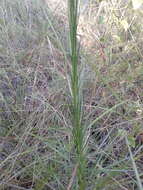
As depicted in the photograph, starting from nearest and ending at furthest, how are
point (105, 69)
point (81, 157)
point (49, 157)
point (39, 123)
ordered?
point (81, 157)
point (49, 157)
point (39, 123)
point (105, 69)

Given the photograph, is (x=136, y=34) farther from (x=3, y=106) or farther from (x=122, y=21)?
(x=3, y=106)

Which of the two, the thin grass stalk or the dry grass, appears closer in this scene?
the thin grass stalk

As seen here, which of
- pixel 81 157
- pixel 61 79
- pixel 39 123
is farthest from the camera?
pixel 61 79

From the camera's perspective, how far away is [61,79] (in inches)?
44.7

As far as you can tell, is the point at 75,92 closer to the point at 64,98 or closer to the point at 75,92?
the point at 75,92

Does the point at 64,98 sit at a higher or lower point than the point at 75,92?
lower

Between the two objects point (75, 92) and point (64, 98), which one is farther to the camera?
point (64, 98)

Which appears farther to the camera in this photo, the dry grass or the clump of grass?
the dry grass

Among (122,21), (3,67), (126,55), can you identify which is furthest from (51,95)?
(122,21)

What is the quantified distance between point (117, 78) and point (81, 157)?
1.95 ft

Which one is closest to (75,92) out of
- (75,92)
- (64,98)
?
(75,92)

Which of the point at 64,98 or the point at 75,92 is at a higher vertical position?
the point at 75,92

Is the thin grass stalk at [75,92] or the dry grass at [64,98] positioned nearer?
the thin grass stalk at [75,92]

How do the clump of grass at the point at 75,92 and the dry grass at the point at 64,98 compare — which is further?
the dry grass at the point at 64,98
